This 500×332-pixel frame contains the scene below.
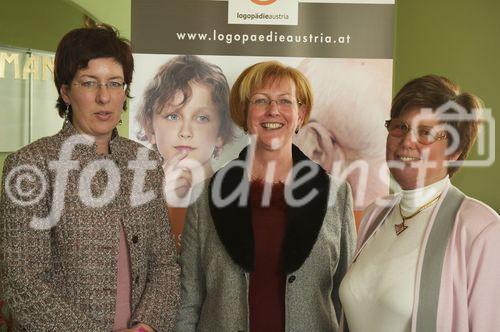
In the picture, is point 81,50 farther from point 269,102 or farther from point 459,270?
point 459,270

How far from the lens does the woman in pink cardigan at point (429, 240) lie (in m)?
1.57

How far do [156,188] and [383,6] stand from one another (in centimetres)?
128

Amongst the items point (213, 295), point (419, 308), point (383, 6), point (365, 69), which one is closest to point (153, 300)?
point (213, 295)

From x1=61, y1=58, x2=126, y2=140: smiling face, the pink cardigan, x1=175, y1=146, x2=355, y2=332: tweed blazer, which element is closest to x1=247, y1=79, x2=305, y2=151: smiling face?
x1=175, y1=146, x2=355, y2=332: tweed blazer

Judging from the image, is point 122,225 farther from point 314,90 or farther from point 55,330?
point 314,90

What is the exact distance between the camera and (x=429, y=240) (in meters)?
1.70

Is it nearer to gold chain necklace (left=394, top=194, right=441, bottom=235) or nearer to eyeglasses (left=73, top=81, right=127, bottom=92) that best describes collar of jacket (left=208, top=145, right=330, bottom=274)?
gold chain necklace (left=394, top=194, right=441, bottom=235)

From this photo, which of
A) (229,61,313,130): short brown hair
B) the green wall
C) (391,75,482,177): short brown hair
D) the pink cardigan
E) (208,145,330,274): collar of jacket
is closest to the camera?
the pink cardigan

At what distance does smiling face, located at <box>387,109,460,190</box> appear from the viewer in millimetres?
1772

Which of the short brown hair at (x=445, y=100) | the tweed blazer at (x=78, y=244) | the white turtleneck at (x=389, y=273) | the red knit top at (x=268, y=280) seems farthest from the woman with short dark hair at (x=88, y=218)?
the short brown hair at (x=445, y=100)

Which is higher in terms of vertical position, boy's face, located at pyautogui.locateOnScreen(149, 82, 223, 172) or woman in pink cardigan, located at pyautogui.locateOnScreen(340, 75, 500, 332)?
boy's face, located at pyautogui.locateOnScreen(149, 82, 223, 172)

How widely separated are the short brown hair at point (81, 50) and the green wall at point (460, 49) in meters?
2.21

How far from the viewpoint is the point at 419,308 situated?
64.9 inches

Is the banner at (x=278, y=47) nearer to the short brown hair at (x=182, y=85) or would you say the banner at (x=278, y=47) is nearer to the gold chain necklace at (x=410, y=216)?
the short brown hair at (x=182, y=85)
